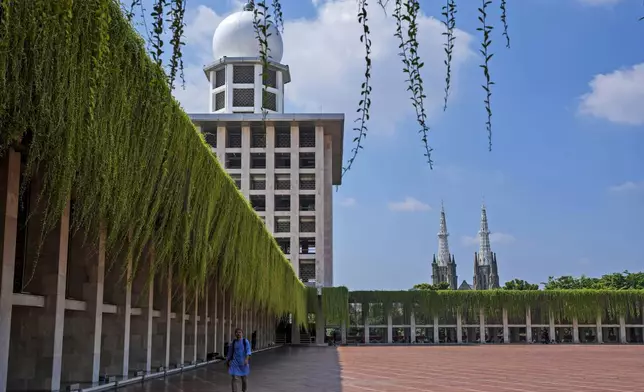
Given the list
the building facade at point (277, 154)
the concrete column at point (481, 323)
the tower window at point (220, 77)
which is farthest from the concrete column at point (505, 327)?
the tower window at point (220, 77)

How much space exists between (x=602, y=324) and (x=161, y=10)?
5155 centimetres

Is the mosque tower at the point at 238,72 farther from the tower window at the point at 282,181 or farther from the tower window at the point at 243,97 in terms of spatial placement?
the tower window at the point at 282,181

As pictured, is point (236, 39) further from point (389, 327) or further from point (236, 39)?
point (389, 327)

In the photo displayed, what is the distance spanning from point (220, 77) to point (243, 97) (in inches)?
120

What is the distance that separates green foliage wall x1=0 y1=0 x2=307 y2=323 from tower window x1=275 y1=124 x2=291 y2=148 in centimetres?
4977

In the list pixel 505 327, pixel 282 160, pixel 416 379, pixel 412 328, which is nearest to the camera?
pixel 416 379

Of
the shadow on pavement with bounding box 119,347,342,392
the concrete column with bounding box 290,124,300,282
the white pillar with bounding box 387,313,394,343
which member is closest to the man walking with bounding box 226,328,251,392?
the shadow on pavement with bounding box 119,347,342,392

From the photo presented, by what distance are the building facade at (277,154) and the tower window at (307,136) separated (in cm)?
9

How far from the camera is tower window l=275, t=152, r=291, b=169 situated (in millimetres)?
61250

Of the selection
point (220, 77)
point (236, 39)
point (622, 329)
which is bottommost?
point (622, 329)

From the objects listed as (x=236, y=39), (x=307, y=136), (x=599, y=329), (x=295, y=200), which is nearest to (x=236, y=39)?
Answer: (x=236, y=39)

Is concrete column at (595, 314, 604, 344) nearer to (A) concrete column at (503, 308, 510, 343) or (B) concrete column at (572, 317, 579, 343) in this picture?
(B) concrete column at (572, 317, 579, 343)

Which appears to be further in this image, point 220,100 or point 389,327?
point 220,100

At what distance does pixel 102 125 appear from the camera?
562 centimetres
